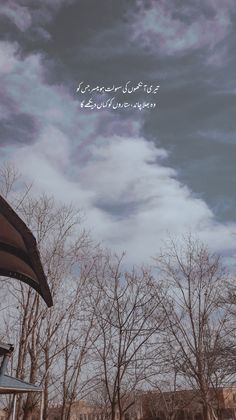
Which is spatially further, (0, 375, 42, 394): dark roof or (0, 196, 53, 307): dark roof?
(0, 375, 42, 394): dark roof

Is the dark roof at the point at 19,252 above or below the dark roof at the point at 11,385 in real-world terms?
above

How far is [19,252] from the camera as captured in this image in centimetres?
613

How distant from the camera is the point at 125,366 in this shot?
18.1m

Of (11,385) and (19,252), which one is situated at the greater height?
(19,252)

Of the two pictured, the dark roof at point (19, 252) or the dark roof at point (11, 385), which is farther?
the dark roof at point (11, 385)

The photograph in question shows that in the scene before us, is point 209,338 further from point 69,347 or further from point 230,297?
point 69,347

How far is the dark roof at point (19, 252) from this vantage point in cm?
491

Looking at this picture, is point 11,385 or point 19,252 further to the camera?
point 11,385

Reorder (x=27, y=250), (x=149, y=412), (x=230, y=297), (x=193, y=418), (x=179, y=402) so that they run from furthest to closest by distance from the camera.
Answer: (x=149, y=412) < (x=193, y=418) < (x=179, y=402) < (x=230, y=297) < (x=27, y=250)

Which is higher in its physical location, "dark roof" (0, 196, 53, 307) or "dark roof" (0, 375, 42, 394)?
"dark roof" (0, 196, 53, 307)

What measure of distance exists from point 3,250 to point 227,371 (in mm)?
15367

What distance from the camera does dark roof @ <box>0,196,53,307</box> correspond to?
4.91 m

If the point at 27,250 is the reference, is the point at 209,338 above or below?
above

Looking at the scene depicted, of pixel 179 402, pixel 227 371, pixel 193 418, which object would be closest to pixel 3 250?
pixel 227 371
